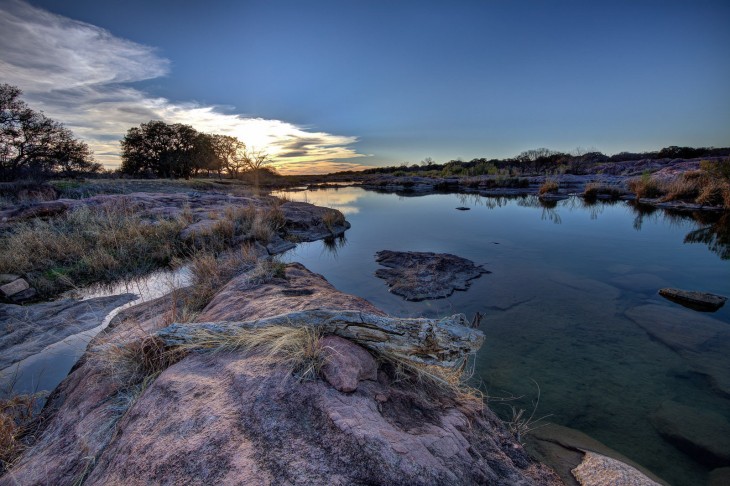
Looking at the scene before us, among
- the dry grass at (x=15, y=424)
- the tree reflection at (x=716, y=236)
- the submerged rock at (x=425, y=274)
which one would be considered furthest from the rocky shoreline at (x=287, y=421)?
the tree reflection at (x=716, y=236)

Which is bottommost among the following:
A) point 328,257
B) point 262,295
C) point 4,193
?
point 328,257

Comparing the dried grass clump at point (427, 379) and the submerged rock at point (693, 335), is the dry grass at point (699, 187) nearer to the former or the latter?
the submerged rock at point (693, 335)

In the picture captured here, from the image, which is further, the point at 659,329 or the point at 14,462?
the point at 659,329

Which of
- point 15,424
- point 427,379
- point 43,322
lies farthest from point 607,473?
point 43,322

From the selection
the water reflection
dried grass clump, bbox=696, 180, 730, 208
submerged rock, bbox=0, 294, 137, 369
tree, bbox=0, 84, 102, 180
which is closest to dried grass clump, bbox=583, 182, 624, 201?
dried grass clump, bbox=696, 180, 730, 208

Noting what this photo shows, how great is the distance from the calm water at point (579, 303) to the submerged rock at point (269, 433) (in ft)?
5.05

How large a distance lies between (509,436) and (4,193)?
23428 millimetres

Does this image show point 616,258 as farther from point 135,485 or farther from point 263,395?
point 135,485

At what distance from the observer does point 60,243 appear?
8.30 meters

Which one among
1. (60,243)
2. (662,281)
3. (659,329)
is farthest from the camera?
(60,243)

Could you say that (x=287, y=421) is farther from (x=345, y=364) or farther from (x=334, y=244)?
(x=334, y=244)

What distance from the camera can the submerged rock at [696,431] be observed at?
2.93 m

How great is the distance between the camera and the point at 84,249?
334 inches

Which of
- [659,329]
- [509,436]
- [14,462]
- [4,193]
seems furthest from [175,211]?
[659,329]
